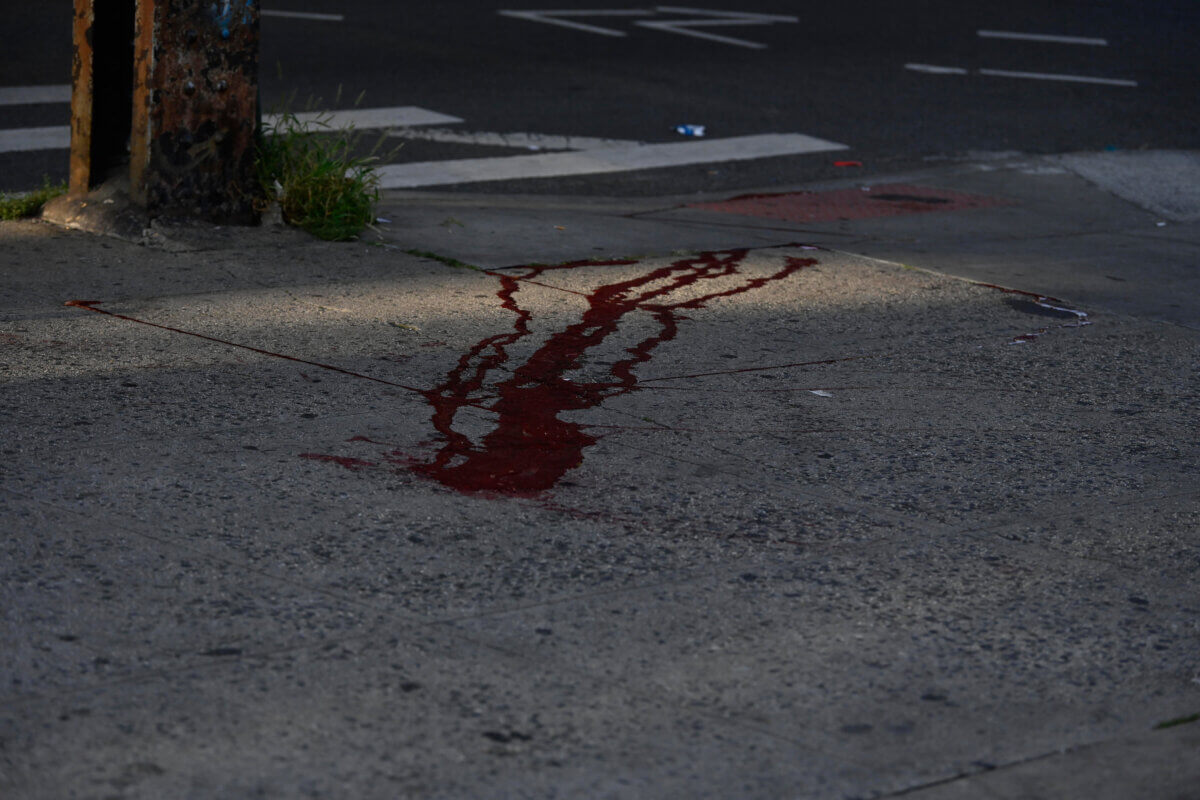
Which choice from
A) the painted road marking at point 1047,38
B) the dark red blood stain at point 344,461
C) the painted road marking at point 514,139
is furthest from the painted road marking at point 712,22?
the dark red blood stain at point 344,461

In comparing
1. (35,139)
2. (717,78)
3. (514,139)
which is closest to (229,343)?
(35,139)

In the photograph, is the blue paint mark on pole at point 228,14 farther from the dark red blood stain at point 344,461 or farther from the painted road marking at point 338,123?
the dark red blood stain at point 344,461

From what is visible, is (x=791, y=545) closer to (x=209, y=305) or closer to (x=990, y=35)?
(x=209, y=305)

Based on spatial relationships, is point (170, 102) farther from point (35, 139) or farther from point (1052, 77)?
point (1052, 77)

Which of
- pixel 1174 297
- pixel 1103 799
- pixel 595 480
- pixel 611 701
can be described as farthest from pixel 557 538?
pixel 1174 297

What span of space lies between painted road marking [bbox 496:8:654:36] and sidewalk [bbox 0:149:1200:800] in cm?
873

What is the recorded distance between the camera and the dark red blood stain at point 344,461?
395cm

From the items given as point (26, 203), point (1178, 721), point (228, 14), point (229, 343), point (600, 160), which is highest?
point (228, 14)

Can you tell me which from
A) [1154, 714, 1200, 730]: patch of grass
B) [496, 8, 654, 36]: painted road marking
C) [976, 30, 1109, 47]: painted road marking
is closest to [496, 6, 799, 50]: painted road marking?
[496, 8, 654, 36]: painted road marking

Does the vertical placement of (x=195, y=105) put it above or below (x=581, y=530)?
above

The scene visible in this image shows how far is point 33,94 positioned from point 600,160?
13.5 feet

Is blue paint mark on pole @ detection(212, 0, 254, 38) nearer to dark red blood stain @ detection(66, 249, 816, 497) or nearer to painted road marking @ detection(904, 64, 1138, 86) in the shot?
dark red blood stain @ detection(66, 249, 816, 497)

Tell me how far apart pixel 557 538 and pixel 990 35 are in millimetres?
13793

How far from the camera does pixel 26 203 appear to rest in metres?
6.81
